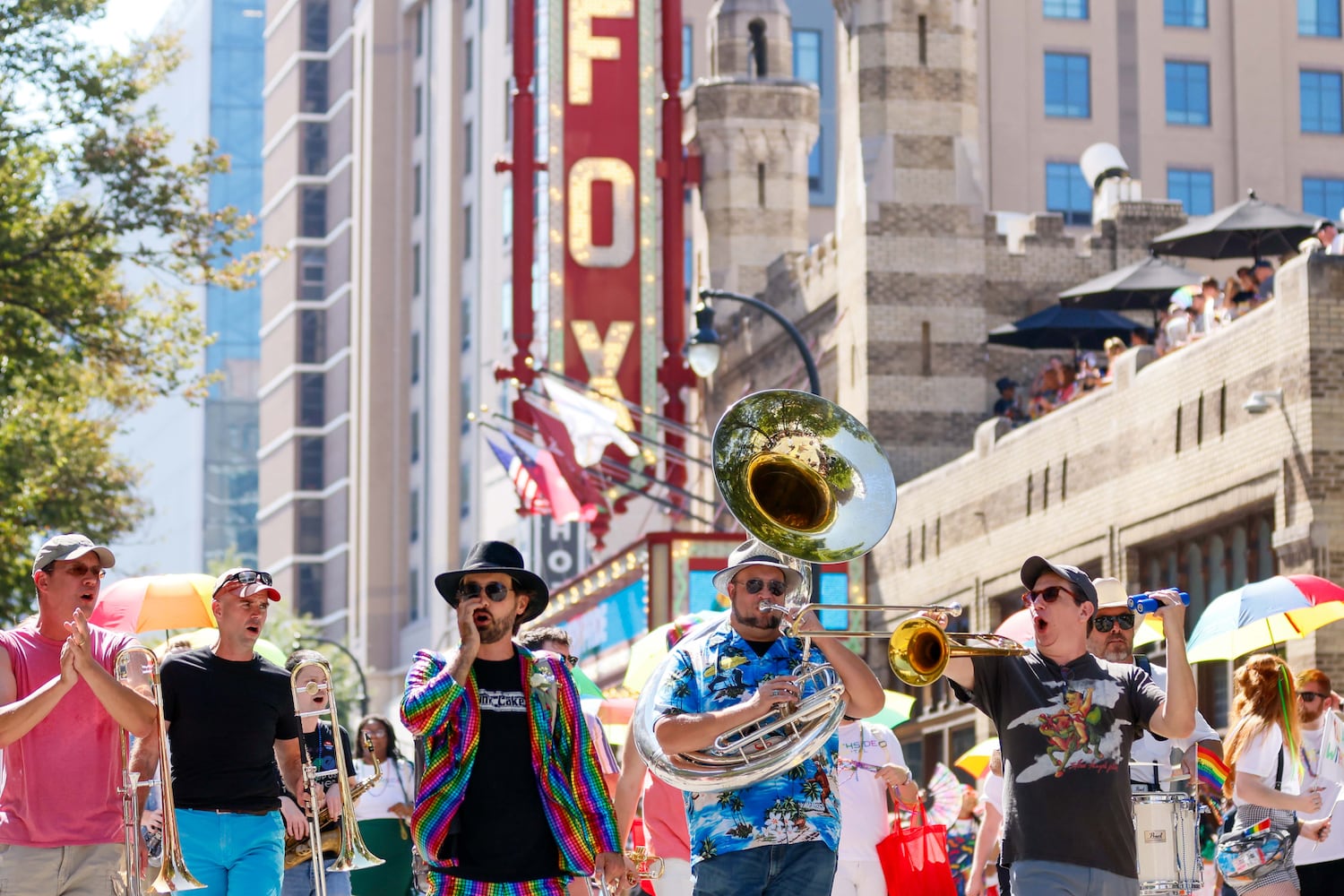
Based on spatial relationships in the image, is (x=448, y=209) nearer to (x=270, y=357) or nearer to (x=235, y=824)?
(x=270, y=357)

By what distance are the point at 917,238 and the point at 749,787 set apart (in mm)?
28584

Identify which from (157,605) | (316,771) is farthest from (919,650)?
(157,605)

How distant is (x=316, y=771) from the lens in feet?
42.0

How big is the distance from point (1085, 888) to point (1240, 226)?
83.2 ft

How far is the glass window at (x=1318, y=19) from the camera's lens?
227 feet

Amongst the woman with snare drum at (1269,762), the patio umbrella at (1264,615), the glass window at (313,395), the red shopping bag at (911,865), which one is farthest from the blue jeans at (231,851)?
the glass window at (313,395)

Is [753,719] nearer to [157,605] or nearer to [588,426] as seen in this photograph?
[157,605]

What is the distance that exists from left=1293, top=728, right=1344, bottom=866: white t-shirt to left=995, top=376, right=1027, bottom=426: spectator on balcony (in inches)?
876

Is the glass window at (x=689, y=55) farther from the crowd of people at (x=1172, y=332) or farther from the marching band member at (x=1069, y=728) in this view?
the marching band member at (x=1069, y=728)

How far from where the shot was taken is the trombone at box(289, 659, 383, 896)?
36.6ft

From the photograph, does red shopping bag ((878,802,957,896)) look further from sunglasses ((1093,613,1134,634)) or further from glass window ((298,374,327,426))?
glass window ((298,374,327,426))

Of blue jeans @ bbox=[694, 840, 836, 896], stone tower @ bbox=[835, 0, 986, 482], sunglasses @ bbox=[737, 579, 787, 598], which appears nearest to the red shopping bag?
blue jeans @ bbox=[694, 840, 836, 896]

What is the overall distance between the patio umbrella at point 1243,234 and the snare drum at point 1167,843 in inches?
939

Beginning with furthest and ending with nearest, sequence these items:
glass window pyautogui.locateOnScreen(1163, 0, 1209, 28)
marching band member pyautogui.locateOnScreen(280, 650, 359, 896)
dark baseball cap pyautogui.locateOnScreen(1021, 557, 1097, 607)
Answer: glass window pyautogui.locateOnScreen(1163, 0, 1209, 28)
marching band member pyautogui.locateOnScreen(280, 650, 359, 896)
dark baseball cap pyautogui.locateOnScreen(1021, 557, 1097, 607)
